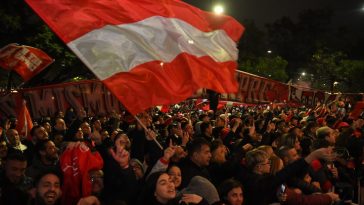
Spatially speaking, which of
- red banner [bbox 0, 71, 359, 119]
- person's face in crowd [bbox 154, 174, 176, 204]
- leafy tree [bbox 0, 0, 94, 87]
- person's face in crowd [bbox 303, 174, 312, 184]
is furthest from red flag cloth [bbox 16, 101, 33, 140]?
leafy tree [bbox 0, 0, 94, 87]

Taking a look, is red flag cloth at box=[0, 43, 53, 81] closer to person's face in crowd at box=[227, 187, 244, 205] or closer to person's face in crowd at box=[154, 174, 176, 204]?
person's face in crowd at box=[154, 174, 176, 204]

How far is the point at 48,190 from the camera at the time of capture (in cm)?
443

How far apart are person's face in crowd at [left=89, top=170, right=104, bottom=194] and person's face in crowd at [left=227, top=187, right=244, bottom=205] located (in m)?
1.41

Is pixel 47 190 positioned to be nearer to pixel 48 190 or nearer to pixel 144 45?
pixel 48 190

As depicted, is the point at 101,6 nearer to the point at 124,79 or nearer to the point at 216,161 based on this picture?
the point at 124,79

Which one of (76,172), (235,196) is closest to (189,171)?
(235,196)

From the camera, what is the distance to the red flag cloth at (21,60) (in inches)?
401

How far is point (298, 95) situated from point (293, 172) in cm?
1024

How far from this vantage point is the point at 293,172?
15.3 feet

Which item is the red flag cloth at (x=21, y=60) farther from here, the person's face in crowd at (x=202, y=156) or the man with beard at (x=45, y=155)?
the person's face in crowd at (x=202, y=156)

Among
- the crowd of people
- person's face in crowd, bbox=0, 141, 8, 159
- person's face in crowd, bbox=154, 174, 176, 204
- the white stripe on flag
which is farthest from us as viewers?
person's face in crowd, bbox=0, 141, 8, 159

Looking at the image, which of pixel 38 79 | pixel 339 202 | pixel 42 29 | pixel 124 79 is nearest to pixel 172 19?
pixel 124 79

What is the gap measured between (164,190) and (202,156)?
1.34 m

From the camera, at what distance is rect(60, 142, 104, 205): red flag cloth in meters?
4.99
